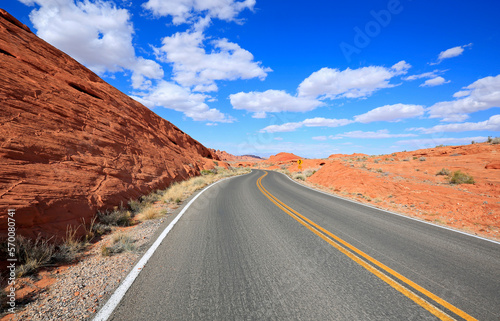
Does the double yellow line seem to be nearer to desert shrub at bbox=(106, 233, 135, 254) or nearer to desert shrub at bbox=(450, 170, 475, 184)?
desert shrub at bbox=(106, 233, 135, 254)

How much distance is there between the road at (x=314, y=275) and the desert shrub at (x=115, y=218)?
5.63 ft

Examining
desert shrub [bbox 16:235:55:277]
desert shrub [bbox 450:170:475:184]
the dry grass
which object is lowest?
the dry grass

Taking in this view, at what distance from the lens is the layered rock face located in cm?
468

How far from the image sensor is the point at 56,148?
635 centimetres

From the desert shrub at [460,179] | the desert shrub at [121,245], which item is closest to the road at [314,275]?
the desert shrub at [121,245]

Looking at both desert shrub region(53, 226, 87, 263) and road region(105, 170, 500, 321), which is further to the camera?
desert shrub region(53, 226, 87, 263)

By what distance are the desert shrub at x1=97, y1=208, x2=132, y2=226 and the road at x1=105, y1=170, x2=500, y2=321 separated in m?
1.72

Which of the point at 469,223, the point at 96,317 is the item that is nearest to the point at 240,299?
the point at 96,317

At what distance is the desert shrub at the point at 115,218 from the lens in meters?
5.96

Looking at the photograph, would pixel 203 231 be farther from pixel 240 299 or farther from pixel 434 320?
pixel 434 320

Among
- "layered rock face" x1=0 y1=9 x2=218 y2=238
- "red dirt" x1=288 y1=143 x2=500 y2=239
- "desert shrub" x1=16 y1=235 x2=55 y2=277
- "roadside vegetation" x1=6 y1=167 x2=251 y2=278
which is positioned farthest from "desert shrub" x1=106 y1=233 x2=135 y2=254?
"red dirt" x1=288 y1=143 x2=500 y2=239

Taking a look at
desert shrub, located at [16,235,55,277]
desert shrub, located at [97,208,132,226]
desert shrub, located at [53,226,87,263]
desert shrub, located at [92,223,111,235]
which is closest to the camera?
desert shrub, located at [16,235,55,277]

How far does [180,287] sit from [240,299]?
914 millimetres

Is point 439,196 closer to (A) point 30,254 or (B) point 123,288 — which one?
(B) point 123,288
